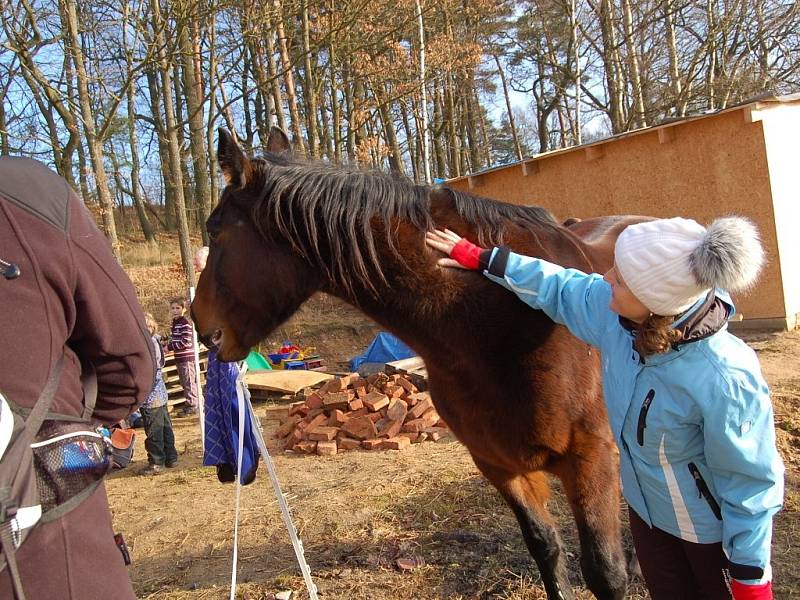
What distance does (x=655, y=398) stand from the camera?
64.5 inches

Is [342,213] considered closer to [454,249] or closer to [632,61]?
[454,249]

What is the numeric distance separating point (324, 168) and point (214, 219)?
0.48m

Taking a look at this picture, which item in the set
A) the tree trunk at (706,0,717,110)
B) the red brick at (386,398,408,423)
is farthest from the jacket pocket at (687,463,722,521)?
the tree trunk at (706,0,717,110)

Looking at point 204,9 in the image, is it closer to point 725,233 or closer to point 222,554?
point 222,554

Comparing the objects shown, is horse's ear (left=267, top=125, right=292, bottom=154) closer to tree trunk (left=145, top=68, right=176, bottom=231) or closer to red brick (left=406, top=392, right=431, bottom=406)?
red brick (left=406, top=392, right=431, bottom=406)

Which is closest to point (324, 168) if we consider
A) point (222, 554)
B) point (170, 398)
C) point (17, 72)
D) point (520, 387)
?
point (520, 387)

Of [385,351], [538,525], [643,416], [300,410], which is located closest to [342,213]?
[643,416]

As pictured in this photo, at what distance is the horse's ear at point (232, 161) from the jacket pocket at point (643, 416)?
161 centimetres

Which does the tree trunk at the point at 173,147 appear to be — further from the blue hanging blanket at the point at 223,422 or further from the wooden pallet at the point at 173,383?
the blue hanging blanket at the point at 223,422

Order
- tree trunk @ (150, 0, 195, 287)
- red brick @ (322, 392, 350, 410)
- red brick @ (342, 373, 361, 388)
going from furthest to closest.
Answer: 1. tree trunk @ (150, 0, 195, 287)
2. red brick @ (342, 373, 361, 388)
3. red brick @ (322, 392, 350, 410)

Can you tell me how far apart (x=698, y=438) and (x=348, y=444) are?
16.0 feet

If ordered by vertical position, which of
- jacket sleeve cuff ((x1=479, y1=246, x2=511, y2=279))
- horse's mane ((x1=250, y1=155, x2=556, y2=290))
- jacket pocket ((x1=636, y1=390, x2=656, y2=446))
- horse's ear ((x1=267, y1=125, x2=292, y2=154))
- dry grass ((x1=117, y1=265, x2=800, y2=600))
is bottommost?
dry grass ((x1=117, y1=265, x2=800, y2=600))

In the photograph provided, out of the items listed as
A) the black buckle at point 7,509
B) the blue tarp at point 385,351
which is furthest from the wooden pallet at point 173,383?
the black buckle at point 7,509

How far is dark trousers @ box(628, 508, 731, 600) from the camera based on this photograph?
171cm
